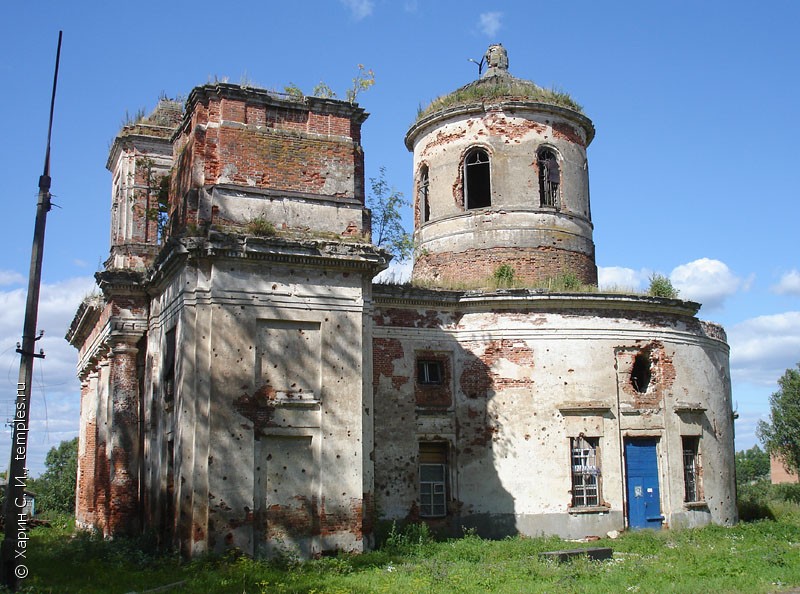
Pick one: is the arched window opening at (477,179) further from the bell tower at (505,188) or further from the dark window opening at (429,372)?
the dark window opening at (429,372)

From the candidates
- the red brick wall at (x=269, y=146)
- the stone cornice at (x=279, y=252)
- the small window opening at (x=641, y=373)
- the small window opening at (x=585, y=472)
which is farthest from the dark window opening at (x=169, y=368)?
the small window opening at (x=641, y=373)

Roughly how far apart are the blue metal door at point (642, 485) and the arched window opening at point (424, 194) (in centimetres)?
Answer: 824

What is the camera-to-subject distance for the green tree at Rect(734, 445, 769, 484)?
7488 centimetres

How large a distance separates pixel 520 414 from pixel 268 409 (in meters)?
6.49

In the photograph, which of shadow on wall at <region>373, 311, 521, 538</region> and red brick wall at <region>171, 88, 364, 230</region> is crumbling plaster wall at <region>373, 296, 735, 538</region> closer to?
shadow on wall at <region>373, 311, 521, 538</region>

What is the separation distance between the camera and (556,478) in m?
18.0

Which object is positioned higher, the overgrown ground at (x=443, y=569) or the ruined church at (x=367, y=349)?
the ruined church at (x=367, y=349)

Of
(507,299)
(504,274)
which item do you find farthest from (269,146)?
(504,274)

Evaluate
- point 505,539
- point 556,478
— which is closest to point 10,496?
point 505,539

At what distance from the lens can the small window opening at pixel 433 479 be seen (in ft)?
59.3

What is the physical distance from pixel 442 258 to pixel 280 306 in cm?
827

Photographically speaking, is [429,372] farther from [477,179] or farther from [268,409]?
[477,179]

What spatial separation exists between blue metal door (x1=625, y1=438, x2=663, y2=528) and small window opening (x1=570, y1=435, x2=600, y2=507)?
770 millimetres

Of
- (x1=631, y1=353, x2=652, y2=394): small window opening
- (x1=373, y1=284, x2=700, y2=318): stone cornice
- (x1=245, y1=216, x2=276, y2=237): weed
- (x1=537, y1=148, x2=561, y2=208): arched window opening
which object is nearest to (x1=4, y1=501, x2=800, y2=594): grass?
(x1=631, y1=353, x2=652, y2=394): small window opening
